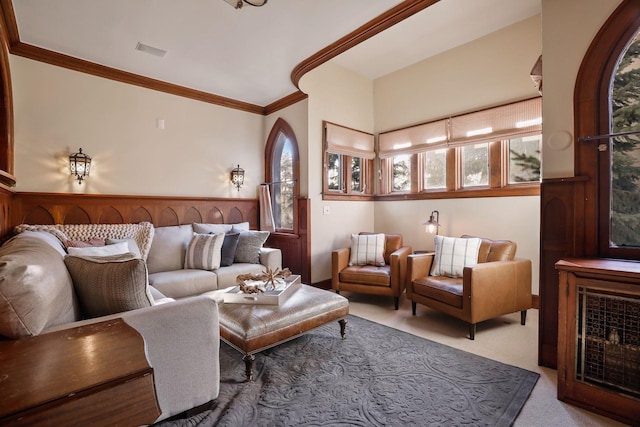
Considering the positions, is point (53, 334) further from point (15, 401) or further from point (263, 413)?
point (263, 413)

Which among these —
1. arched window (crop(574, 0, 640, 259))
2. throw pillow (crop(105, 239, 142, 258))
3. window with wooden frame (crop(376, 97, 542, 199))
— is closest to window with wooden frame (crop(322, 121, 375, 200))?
window with wooden frame (crop(376, 97, 542, 199))

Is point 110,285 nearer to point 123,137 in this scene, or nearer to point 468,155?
point 123,137

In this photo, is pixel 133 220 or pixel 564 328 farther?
pixel 133 220

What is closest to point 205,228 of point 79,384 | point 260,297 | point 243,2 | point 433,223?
point 260,297

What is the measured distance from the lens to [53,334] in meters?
1.08

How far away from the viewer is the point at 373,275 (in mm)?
3475

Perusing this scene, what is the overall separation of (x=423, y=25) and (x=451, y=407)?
3.69 meters

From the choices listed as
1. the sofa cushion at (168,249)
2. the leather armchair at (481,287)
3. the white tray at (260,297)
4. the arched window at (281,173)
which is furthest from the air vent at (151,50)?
the leather armchair at (481,287)

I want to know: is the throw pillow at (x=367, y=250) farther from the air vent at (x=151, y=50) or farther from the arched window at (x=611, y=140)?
the air vent at (x=151, y=50)

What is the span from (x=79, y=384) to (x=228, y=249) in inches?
117

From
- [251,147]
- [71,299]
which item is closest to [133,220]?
[251,147]

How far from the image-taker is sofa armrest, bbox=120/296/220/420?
Answer: 143 centimetres

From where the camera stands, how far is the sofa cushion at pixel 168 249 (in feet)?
11.1

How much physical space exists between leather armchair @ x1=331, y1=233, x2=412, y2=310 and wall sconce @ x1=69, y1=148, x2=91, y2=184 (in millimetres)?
3012
